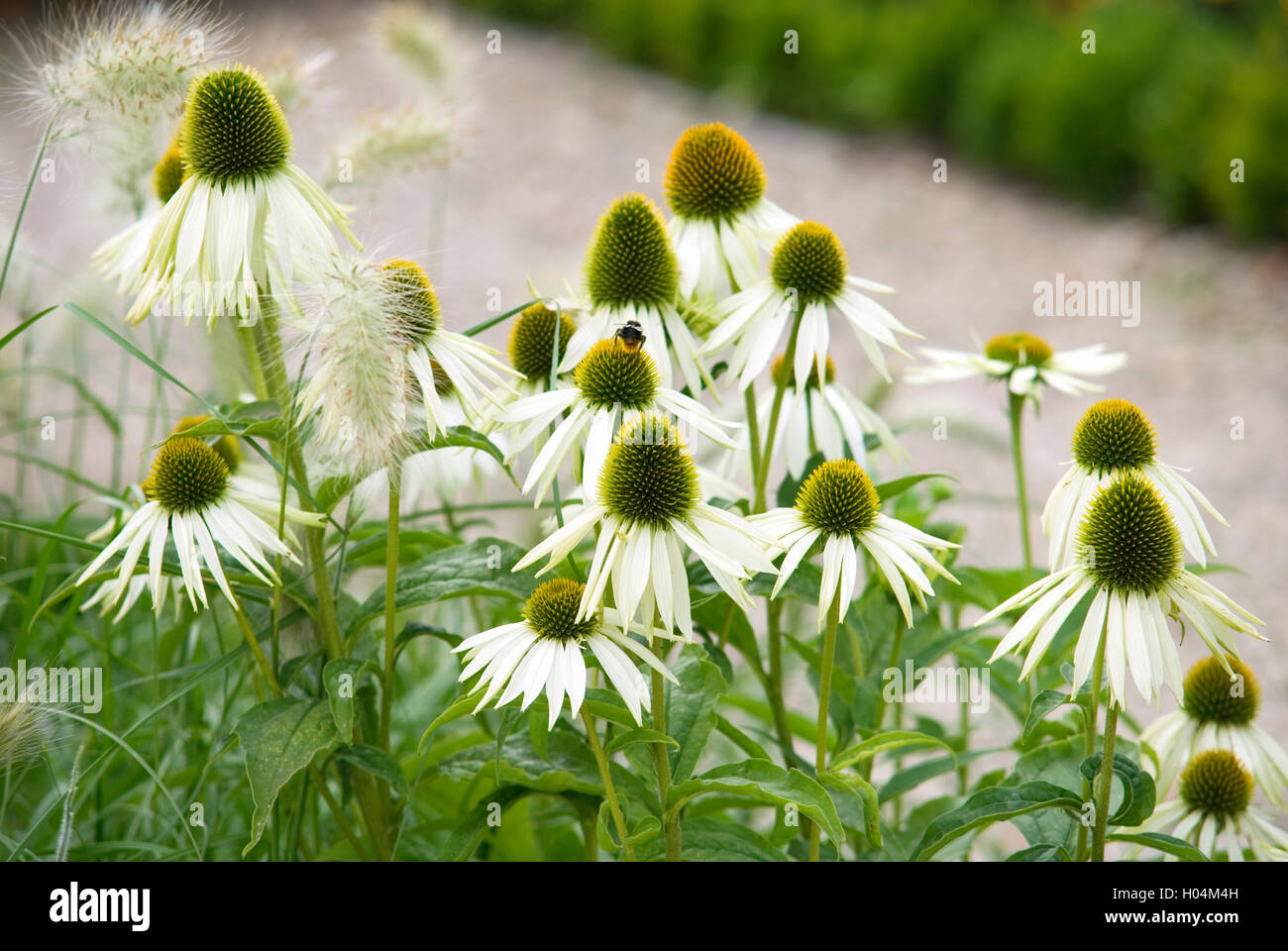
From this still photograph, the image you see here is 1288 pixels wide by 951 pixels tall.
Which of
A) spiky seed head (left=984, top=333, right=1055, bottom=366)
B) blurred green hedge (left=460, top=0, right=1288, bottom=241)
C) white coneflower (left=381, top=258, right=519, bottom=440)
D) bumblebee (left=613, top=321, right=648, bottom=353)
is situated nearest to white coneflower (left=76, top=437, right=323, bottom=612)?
white coneflower (left=381, top=258, right=519, bottom=440)

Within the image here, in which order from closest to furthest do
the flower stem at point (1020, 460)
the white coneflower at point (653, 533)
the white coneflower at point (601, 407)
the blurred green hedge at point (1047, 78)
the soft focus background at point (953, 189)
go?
1. the white coneflower at point (653, 533)
2. the white coneflower at point (601, 407)
3. the flower stem at point (1020, 460)
4. the soft focus background at point (953, 189)
5. the blurred green hedge at point (1047, 78)

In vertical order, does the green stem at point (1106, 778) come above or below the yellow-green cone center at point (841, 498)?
below

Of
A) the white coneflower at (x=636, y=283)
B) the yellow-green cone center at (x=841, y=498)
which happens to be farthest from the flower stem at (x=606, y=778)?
the white coneflower at (x=636, y=283)

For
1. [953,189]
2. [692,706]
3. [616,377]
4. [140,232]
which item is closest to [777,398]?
[616,377]

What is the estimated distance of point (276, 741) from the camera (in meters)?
1.47

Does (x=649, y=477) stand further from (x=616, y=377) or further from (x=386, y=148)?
(x=386, y=148)

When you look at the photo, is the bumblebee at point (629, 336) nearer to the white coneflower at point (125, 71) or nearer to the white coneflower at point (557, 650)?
the white coneflower at point (557, 650)

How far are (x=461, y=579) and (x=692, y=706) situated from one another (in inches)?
13.7

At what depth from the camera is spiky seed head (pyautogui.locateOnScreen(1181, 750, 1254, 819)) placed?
1.68 meters

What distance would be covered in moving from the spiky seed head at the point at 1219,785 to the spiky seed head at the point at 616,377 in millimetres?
968

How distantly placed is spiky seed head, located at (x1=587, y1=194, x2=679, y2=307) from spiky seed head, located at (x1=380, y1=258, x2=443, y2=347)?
0.79 feet

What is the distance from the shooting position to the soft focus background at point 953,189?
4.38 m

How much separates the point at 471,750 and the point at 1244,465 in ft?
12.5
